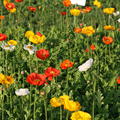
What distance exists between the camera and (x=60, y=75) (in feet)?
11.4

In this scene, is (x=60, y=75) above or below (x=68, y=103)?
below

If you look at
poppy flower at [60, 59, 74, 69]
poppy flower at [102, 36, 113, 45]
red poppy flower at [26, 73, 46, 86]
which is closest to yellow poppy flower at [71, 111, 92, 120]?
red poppy flower at [26, 73, 46, 86]

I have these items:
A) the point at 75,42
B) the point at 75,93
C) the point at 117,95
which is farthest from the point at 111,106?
the point at 75,42

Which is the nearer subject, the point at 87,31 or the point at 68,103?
the point at 68,103

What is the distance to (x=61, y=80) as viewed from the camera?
3.47 m

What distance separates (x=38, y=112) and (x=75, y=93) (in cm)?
48

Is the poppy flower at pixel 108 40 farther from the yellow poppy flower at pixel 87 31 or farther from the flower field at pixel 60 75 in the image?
the yellow poppy flower at pixel 87 31

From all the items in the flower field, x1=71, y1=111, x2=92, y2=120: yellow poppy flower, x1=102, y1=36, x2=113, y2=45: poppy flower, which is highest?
x1=71, y1=111, x2=92, y2=120: yellow poppy flower

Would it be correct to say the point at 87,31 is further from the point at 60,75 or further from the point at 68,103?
the point at 68,103

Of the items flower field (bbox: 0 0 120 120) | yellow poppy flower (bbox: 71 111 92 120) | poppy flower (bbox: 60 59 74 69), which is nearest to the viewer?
yellow poppy flower (bbox: 71 111 92 120)

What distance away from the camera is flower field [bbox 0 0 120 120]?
102 inches

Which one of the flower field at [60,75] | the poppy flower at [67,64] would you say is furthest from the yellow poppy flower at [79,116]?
the poppy flower at [67,64]

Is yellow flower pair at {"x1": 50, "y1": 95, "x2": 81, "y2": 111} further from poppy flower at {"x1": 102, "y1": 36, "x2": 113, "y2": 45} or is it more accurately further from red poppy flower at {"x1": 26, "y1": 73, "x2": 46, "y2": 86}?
poppy flower at {"x1": 102, "y1": 36, "x2": 113, "y2": 45}

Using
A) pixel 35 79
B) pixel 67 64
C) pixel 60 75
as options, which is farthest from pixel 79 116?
pixel 60 75
